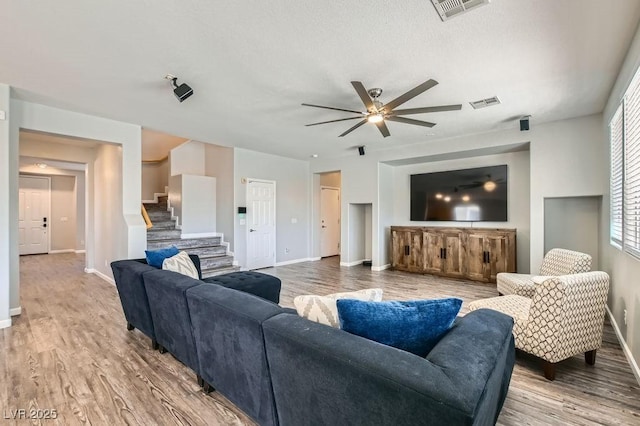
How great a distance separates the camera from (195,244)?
617cm

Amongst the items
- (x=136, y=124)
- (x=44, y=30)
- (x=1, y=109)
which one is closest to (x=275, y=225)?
(x=136, y=124)

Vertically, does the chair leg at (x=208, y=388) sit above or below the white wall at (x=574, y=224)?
below

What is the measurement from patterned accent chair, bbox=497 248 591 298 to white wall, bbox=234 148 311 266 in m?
4.83

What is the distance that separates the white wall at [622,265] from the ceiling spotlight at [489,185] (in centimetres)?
164

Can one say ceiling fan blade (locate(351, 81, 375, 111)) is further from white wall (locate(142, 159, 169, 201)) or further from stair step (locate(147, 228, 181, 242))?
white wall (locate(142, 159, 169, 201))

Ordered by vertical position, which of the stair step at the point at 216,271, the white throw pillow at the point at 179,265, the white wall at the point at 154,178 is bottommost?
the stair step at the point at 216,271

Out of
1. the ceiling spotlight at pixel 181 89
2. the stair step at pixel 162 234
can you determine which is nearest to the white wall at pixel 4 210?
the ceiling spotlight at pixel 181 89

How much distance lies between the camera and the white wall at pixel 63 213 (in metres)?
9.38

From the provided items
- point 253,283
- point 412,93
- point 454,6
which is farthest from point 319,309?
point 412,93

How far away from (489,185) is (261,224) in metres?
4.91

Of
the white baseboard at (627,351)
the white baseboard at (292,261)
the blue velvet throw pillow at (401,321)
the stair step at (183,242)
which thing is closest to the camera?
the blue velvet throw pillow at (401,321)

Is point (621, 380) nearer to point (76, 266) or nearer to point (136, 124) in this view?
point (136, 124)

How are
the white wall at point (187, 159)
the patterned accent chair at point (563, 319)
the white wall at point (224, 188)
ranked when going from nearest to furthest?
the patterned accent chair at point (563, 319) < the white wall at point (224, 188) < the white wall at point (187, 159)

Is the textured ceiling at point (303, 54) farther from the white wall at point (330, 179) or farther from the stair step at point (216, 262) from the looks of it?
the white wall at point (330, 179)
